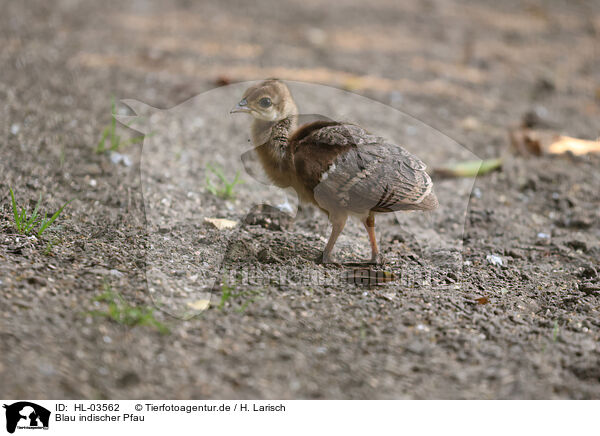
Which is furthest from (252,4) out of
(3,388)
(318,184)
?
(3,388)

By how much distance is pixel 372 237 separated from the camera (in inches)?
136

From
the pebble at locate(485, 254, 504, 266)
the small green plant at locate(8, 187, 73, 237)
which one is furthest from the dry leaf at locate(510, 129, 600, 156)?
the small green plant at locate(8, 187, 73, 237)

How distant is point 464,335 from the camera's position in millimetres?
2938

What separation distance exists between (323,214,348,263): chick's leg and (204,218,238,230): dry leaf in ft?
2.33

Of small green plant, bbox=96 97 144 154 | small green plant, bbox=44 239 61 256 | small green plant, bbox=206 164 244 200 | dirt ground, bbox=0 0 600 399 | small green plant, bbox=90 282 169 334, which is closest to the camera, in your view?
dirt ground, bbox=0 0 600 399

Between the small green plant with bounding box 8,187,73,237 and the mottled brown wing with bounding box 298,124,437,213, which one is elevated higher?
the mottled brown wing with bounding box 298,124,437,213

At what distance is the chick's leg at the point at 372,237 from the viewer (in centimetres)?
336

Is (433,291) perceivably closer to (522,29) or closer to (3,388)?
(3,388)

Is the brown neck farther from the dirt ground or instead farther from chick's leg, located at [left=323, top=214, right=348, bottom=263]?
the dirt ground

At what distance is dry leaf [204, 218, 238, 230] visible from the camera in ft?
12.4

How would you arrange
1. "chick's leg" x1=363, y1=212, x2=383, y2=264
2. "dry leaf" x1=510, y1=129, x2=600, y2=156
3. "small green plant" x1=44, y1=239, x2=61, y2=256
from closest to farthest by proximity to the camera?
"small green plant" x1=44, y1=239, x2=61, y2=256 < "chick's leg" x1=363, y1=212, x2=383, y2=264 < "dry leaf" x1=510, y1=129, x2=600, y2=156

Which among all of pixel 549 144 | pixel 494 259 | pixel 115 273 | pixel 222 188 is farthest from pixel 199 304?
pixel 549 144

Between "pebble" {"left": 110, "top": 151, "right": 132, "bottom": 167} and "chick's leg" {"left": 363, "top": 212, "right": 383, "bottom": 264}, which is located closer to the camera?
"chick's leg" {"left": 363, "top": 212, "right": 383, "bottom": 264}

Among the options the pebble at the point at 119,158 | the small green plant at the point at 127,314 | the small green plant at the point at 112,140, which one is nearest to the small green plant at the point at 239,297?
the small green plant at the point at 127,314
